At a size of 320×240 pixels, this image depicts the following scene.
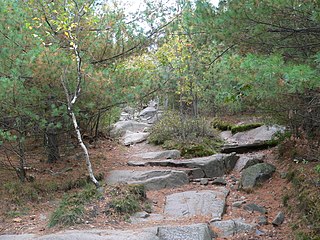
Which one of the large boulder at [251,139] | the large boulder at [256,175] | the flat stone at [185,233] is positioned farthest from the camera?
the large boulder at [251,139]

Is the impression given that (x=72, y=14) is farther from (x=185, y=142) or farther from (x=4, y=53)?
(x=185, y=142)

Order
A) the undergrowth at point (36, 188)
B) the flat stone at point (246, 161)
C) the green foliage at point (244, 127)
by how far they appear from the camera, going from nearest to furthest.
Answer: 1. the undergrowth at point (36, 188)
2. the flat stone at point (246, 161)
3. the green foliage at point (244, 127)

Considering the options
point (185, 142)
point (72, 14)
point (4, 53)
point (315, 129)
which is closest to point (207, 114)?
point (185, 142)

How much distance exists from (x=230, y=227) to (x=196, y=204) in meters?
1.27

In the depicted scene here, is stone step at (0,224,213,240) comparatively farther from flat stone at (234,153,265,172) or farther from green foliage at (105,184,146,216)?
flat stone at (234,153,265,172)

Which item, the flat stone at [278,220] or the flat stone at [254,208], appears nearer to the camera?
the flat stone at [278,220]

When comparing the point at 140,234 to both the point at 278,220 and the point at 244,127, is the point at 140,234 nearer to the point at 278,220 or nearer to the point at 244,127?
the point at 278,220

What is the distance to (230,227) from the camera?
533 centimetres

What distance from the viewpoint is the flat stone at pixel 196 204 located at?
6.09 m

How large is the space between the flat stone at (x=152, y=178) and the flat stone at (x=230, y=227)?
2.54 meters

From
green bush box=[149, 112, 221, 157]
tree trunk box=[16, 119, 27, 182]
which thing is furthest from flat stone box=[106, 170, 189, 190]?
green bush box=[149, 112, 221, 157]

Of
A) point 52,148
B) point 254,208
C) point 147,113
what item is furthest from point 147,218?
point 147,113

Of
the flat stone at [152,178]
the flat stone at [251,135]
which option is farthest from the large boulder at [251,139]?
the flat stone at [152,178]

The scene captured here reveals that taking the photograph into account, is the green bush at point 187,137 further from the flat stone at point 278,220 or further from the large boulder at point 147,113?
the large boulder at point 147,113
